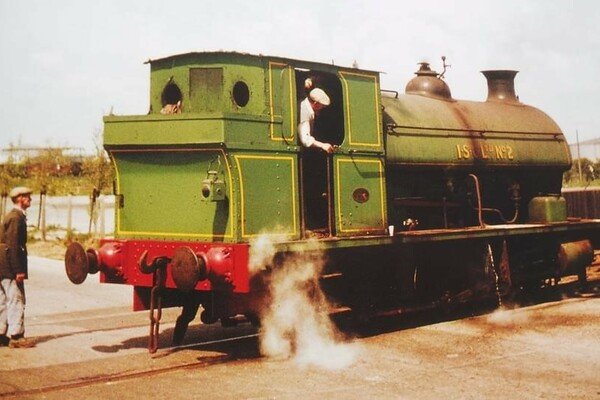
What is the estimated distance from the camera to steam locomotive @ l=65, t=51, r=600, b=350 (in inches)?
301

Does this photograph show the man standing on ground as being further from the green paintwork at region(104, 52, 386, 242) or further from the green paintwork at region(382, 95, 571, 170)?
the green paintwork at region(382, 95, 571, 170)

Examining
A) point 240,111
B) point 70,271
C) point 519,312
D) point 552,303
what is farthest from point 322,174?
point 552,303

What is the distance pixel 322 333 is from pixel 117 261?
2.54 meters

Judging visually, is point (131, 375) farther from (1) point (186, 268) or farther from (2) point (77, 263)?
(2) point (77, 263)

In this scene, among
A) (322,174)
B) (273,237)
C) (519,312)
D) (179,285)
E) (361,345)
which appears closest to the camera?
(179,285)

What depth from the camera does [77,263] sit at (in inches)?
316

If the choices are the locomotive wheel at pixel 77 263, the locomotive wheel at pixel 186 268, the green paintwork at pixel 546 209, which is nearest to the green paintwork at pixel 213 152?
the locomotive wheel at pixel 186 268

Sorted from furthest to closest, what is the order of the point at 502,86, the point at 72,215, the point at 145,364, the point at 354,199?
the point at 72,215, the point at 502,86, the point at 354,199, the point at 145,364

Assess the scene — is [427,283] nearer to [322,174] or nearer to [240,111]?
[322,174]

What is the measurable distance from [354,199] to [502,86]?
5.37 metres

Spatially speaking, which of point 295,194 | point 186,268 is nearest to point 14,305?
point 186,268

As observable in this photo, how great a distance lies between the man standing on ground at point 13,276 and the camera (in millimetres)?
8484

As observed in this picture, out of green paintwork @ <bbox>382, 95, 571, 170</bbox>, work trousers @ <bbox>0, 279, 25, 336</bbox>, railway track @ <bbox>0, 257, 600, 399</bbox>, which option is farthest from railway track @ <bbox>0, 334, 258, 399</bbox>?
green paintwork @ <bbox>382, 95, 571, 170</bbox>

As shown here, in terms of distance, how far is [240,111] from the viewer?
789 centimetres
